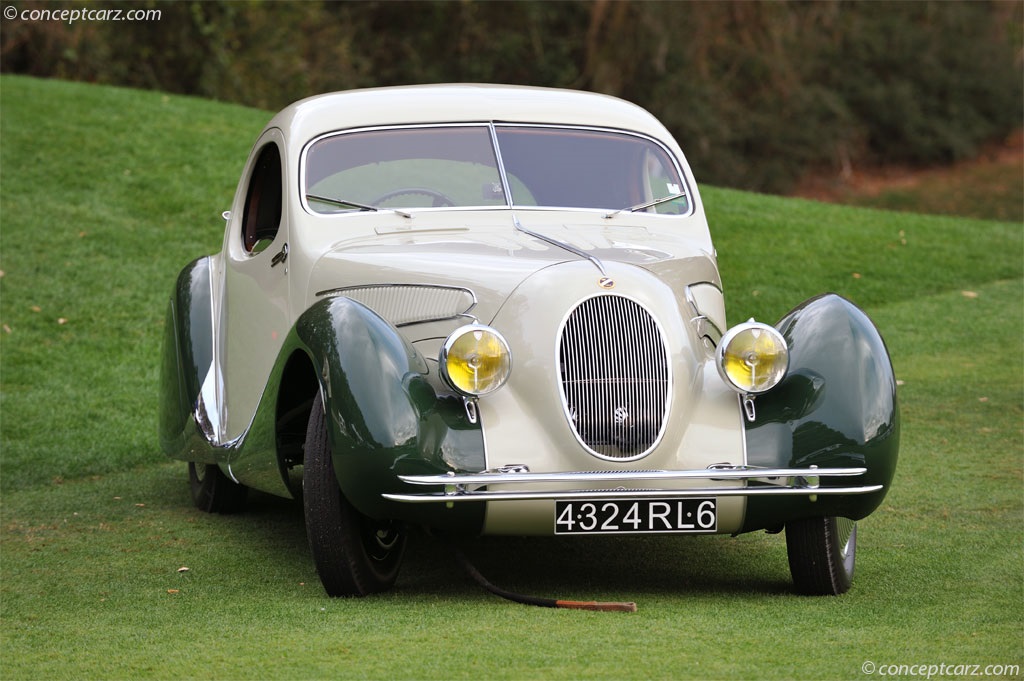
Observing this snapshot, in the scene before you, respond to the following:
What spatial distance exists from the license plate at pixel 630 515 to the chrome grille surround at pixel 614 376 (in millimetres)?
168

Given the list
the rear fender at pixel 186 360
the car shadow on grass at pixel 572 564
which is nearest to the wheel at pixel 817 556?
the car shadow on grass at pixel 572 564

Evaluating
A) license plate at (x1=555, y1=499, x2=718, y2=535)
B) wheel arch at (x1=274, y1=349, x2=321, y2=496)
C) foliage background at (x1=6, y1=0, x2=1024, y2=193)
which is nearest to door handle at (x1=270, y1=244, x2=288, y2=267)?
wheel arch at (x1=274, y1=349, x2=321, y2=496)

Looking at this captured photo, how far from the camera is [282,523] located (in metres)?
6.52

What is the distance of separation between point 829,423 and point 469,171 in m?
2.08

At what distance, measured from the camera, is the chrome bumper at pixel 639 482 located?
4.27 meters

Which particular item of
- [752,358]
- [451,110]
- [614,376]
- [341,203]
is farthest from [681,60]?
[614,376]

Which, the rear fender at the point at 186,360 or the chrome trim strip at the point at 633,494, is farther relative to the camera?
the rear fender at the point at 186,360

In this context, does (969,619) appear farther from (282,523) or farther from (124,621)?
(282,523)

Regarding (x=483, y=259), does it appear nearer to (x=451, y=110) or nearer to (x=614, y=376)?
(x=614, y=376)

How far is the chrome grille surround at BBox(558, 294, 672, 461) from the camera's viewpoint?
4.47 metres

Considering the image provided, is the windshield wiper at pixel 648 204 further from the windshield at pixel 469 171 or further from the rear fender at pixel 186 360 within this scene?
the rear fender at pixel 186 360

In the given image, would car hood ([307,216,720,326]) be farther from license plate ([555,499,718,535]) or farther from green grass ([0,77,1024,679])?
green grass ([0,77,1024,679])

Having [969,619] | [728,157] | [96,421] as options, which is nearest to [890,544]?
[969,619]

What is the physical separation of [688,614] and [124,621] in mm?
1925
